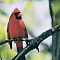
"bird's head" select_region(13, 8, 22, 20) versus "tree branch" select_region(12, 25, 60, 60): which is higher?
"bird's head" select_region(13, 8, 22, 20)

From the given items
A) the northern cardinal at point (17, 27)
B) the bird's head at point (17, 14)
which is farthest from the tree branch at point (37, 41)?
the bird's head at point (17, 14)

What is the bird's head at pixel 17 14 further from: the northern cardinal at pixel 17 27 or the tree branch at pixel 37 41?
the tree branch at pixel 37 41

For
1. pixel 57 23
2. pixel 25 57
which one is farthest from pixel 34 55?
pixel 57 23

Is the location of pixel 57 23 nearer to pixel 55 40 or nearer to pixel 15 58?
pixel 55 40

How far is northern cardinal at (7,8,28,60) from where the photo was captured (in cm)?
352

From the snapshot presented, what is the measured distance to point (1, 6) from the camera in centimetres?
356

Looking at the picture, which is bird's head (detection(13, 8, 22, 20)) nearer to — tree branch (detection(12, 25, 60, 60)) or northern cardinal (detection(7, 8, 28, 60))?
northern cardinal (detection(7, 8, 28, 60))

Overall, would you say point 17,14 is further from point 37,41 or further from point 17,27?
point 37,41

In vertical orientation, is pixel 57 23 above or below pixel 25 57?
above

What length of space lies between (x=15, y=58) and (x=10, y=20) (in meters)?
0.29

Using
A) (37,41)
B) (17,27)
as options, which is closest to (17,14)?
(17,27)

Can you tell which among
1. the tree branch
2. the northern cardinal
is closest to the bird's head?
the northern cardinal

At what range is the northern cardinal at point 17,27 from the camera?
3.52 m

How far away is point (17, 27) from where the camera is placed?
3527mm
